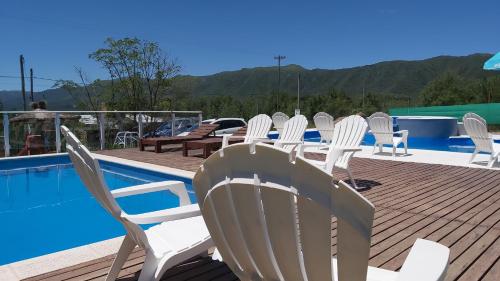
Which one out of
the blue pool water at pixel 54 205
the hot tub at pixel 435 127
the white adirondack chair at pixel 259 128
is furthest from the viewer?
the hot tub at pixel 435 127

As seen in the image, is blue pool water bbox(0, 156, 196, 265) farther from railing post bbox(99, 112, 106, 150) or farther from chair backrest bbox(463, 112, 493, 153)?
chair backrest bbox(463, 112, 493, 153)

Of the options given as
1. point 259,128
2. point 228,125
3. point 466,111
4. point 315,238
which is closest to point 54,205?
point 259,128

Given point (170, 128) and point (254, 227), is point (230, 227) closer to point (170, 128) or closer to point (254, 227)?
point (254, 227)

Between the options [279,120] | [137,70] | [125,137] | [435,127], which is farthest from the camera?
[137,70]

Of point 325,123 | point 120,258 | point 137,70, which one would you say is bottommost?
point 120,258

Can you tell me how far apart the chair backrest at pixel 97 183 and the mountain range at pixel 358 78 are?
7234 centimetres

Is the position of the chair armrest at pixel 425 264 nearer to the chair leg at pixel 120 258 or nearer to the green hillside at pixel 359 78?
the chair leg at pixel 120 258

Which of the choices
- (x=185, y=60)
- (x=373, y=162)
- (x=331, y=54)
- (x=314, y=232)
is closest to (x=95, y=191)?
(x=314, y=232)

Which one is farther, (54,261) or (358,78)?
(358,78)

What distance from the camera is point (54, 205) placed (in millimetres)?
5309

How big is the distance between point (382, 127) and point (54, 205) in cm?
594

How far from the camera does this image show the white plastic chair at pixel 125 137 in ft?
31.8

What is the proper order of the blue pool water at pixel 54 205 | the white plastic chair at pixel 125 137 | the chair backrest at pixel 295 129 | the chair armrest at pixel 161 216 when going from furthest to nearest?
the white plastic chair at pixel 125 137 < the chair backrest at pixel 295 129 < the blue pool water at pixel 54 205 < the chair armrest at pixel 161 216

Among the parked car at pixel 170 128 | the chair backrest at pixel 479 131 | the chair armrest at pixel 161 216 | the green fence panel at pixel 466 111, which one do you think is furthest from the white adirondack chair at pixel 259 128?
the green fence panel at pixel 466 111
